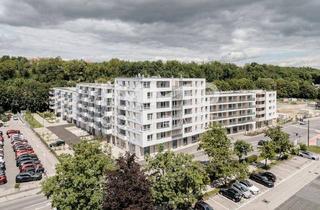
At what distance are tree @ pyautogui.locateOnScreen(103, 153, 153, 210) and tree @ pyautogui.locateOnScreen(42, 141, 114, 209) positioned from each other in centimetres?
192

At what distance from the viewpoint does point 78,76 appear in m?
167

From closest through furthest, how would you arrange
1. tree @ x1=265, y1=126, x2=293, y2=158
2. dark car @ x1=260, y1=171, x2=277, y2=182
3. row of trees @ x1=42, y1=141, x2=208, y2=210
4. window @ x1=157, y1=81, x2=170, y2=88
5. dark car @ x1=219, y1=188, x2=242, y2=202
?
1. row of trees @ x1=42, y1=141, x2=208, y2=210
2. dark car @ x1=219, y1=188, x2=242, y2=202
3. dark car @ x1=260, y1=171, x2=277, y2=182
4. tree @ x1=265, y1=126, x2=293, y2=158
5. window @ x1=157, y1=81, x2=170, y2=88

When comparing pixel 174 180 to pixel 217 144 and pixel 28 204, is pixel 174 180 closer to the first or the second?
pixel 217 144

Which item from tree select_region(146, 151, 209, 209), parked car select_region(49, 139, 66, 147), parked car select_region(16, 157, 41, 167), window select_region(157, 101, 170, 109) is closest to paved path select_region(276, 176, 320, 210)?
tree select_region(146, 151, 209, 209)

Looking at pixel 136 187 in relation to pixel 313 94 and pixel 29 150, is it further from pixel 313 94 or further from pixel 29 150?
pixel 313 94

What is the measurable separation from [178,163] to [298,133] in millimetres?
75599

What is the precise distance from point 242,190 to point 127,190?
78.3 ft

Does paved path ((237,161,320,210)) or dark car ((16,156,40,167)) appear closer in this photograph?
paved path ((237,161,320,210))

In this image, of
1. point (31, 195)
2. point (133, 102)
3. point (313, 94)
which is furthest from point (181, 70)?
point (31, 195)

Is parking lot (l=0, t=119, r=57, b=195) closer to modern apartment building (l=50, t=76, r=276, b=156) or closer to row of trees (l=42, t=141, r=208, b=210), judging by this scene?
modern apartment building (l=50, t=76, r=276, b=156)

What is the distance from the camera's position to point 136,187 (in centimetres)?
2870

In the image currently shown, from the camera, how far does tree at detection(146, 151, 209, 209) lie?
33438mm

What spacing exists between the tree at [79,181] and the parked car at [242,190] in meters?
22.2

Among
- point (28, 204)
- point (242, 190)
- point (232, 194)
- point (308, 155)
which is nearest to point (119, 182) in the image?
point (28, 204)
